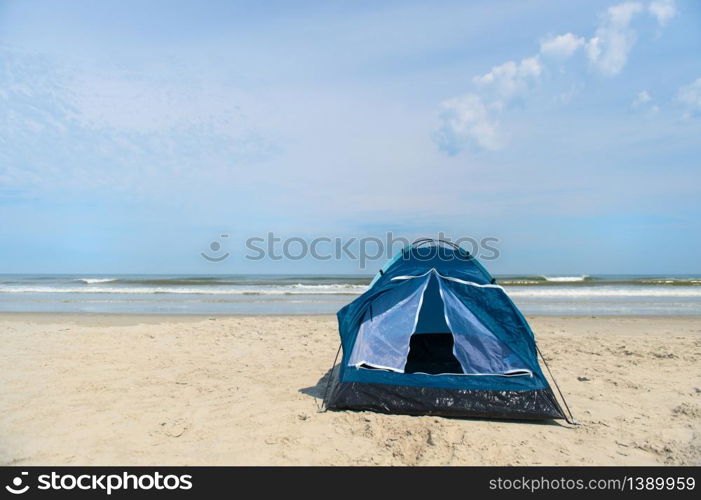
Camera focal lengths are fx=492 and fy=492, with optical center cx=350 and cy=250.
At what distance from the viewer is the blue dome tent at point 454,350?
5316 mm

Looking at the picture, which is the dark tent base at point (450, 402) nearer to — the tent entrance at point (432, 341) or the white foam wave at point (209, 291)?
the tent entrance at point (432, 341)

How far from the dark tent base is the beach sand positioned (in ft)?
0.43

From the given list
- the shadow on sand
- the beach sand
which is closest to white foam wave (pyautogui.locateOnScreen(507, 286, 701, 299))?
the beach sand

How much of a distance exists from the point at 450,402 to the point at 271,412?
197 centimetres

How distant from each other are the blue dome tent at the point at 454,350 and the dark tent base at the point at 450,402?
1 centimetres

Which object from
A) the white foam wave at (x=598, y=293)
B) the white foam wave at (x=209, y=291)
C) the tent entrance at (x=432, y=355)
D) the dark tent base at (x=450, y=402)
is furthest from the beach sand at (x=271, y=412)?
the white foam wave at (x=209, y=291)

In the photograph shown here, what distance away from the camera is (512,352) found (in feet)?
18.5

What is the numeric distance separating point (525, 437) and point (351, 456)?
1.75m

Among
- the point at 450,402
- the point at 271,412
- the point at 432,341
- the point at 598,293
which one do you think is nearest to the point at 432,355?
the point at 432,341

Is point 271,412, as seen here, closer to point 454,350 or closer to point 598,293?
point 454,350

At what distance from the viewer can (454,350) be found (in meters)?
5.75

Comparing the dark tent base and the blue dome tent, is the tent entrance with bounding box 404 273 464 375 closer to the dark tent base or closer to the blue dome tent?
the blue dome tent
